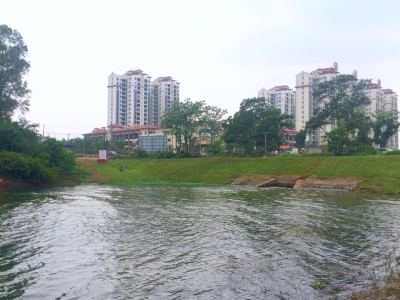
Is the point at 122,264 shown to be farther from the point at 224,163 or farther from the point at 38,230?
the point at 224,163

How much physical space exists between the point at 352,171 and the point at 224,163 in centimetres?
2618

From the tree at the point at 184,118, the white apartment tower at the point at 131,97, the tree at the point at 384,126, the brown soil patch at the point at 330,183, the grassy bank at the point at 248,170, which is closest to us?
the brown soil patch at the point at 330,183

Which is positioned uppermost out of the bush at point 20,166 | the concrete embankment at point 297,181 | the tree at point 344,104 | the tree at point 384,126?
the tree at point 344,104

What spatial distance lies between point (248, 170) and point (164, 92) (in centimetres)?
11593

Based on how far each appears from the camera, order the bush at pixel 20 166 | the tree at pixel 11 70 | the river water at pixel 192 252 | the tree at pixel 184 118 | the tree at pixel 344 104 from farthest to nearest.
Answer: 1. the tree at pixel 184 118
2. the tree at pixel 344 104
3. the tree at pixel 11 70
4. the bush at pixel 20 166
5. the river water at pixel 192 252

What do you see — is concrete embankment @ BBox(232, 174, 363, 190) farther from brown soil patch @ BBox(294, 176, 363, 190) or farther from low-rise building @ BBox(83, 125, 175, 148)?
low-rise building @ BBox(83, 125, 175, 148)

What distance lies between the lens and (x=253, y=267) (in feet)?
46.7

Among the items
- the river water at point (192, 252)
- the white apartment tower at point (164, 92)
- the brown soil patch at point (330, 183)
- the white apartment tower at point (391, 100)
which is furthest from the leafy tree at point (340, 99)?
the white apartment tower at point (164, 92)

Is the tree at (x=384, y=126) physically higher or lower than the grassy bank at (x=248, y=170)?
higher

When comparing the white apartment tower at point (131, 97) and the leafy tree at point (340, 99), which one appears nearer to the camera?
the leafy tree at point (340, 99)

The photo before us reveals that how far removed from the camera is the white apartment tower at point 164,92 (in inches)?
7077

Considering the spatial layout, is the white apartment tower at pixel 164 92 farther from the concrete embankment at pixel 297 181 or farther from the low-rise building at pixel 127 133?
the concrete embankment at pixel 297 181

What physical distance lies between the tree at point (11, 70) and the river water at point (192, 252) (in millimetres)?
39859

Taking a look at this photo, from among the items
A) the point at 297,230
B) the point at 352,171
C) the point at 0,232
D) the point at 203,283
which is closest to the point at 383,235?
the point at 297,230
